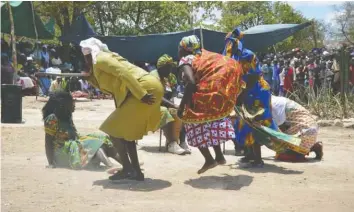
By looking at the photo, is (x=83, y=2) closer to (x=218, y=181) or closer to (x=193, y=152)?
(x=193, y=152)

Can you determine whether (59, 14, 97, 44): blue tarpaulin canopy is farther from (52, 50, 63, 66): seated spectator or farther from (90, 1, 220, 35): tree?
(90, 1, 220, 35): tree

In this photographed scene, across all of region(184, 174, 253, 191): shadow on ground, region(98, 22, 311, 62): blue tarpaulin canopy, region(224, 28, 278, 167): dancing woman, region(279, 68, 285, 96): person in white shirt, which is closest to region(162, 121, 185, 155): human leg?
region(224, 28, 278, 167): dancing woman

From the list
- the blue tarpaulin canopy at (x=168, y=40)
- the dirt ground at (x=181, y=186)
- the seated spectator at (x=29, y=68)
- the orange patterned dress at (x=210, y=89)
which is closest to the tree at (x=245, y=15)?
the seated spectator at (x=29, y=68)

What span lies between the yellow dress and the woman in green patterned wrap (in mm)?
959

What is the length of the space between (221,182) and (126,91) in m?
1.45

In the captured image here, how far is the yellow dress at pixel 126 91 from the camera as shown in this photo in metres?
5.14

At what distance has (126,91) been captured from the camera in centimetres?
523

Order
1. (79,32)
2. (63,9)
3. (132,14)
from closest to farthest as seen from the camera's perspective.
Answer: (79,32), (63,9), (132,14)

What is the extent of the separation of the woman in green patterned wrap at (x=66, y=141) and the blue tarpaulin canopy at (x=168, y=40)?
8.69 metres

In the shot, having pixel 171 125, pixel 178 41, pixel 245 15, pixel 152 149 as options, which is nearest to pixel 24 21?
pixel 178 41

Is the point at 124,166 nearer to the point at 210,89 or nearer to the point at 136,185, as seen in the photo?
the point at 136,185

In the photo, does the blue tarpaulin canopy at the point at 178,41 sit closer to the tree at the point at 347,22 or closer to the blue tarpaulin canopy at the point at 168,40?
the blue tarpaulin canopy at the point at 168,40

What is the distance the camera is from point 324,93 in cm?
1197

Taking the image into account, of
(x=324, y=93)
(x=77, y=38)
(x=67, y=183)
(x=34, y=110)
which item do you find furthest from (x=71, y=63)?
(x=67, y=183)
